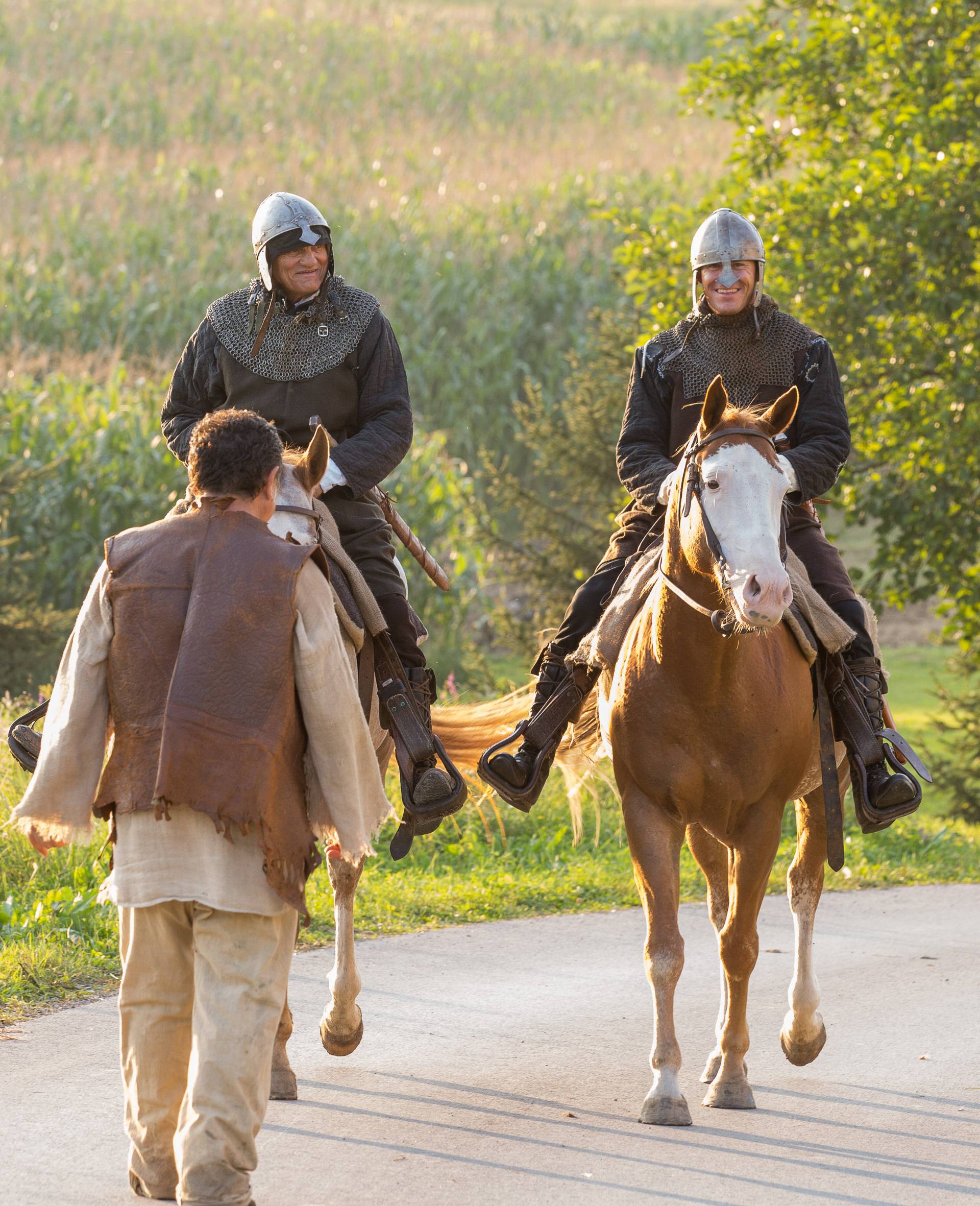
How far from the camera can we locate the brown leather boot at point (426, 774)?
6.48 m

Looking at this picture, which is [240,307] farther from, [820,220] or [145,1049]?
[820,220]

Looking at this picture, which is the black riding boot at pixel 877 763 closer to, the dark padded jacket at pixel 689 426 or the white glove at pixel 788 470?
the dark padded jacket at pixel 689 426

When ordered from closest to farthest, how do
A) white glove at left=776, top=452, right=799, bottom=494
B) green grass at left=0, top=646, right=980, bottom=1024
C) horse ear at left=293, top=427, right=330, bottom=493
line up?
horse ear at left=293, top=427, right=330, bottom=493 < white glove at left=776, top=452, right=799, bottom=494 < green grass at left=0, top=646, right=980, bottom=1024

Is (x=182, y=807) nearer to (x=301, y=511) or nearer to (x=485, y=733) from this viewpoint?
(x=301, y=511)

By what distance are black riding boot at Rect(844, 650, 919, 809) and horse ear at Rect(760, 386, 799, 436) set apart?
1362mm

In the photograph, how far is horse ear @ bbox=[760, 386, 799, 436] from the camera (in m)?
5.77

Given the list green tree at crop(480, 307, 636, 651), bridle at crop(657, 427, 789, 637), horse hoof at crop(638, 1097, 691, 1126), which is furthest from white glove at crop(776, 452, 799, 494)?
green tree at crop(480, 307, 636, 651)

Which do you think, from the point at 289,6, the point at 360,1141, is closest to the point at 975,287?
the point at 360,1141

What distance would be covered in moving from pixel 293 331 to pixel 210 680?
2.83m

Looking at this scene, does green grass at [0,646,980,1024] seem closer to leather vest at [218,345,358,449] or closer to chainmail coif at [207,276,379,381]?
leather vest at [218,345,358,449]

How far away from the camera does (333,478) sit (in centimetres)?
655

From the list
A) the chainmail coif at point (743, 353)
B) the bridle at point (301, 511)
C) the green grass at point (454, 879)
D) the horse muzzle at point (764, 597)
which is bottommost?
the green grass at point (454, 879)

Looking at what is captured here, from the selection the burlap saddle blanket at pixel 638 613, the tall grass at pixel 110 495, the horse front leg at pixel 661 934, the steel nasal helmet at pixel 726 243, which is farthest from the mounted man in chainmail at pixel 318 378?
the tall grass at pixel 110 495

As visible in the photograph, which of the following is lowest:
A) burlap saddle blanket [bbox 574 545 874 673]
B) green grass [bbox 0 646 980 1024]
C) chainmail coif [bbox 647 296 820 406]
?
green grass [bbox 0 646 980 1024]
